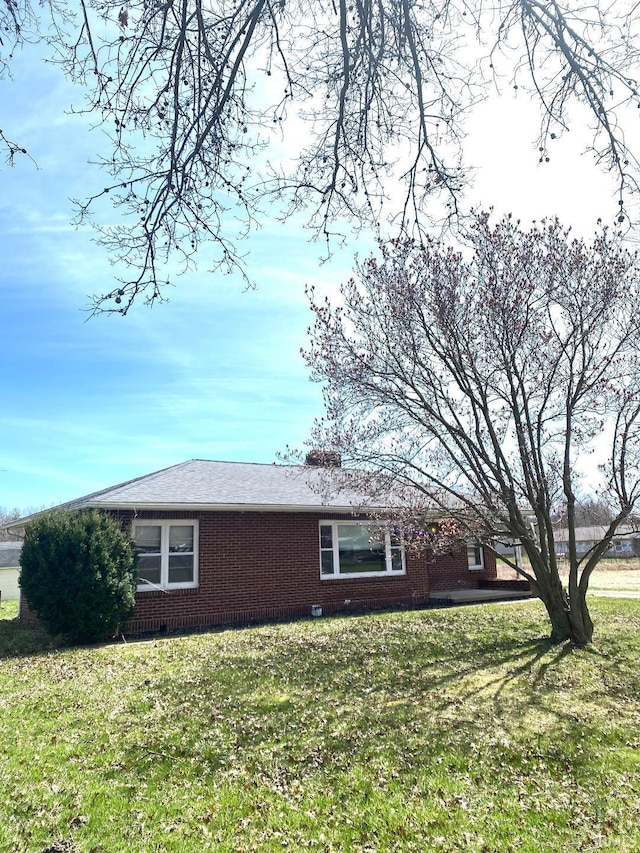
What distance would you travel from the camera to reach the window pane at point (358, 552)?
1602 cm

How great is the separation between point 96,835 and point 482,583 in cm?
1702

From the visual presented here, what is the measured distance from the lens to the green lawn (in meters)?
3.88

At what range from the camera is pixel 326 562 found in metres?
15.7

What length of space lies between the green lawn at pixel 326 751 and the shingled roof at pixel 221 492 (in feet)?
12.4

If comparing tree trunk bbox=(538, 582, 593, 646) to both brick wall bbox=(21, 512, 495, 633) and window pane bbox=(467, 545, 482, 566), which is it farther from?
window pane bbox=(467, 545, 482, 566)

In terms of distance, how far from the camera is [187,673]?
843 centimetres

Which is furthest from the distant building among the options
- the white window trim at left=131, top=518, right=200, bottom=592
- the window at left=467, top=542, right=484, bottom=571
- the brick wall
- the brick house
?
the white window trim at left=131, top=518, right=200, bottom=592

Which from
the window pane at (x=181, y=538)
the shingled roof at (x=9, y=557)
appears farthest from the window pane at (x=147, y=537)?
the shingled roof at (x=9, y=557)

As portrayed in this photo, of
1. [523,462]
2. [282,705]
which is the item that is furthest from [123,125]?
[523,462]

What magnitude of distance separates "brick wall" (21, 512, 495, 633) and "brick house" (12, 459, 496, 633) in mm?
24

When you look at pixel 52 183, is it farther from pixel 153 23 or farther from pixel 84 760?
pixel 84 760

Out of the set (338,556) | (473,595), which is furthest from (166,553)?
(473,595)

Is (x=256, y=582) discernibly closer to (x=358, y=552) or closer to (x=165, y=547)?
(x=165, y=547)

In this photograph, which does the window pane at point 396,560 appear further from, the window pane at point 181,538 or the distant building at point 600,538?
the window pane at point 181,538
